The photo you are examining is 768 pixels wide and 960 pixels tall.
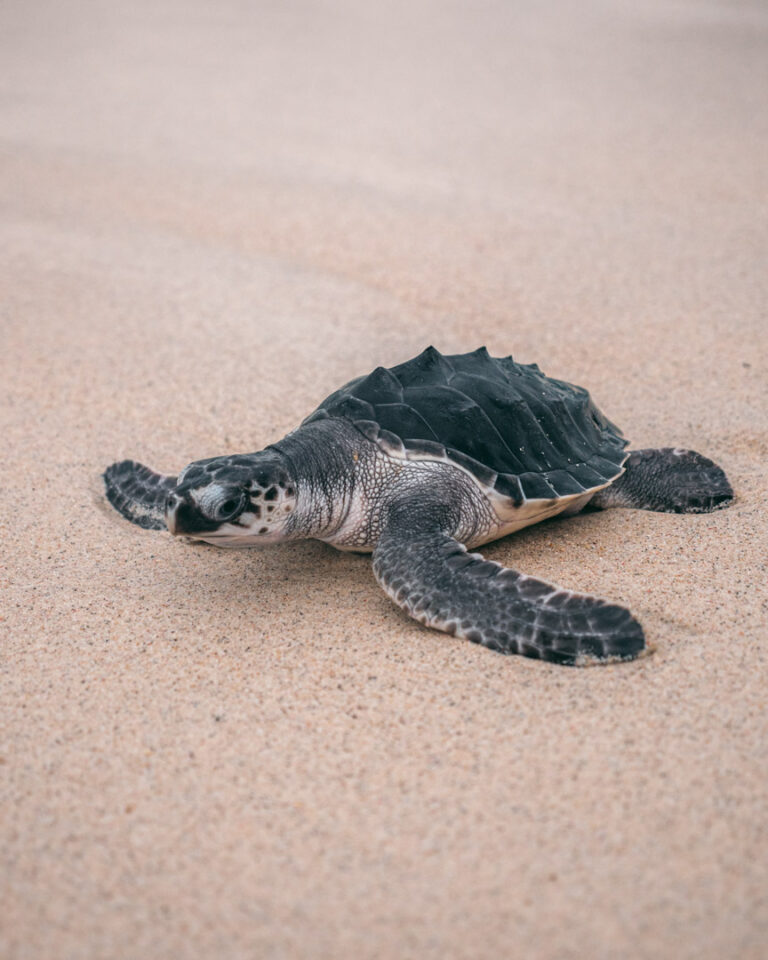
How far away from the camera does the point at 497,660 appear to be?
7.70ft

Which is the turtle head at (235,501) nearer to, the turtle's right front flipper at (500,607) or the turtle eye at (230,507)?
the turtle eye at (230,507)

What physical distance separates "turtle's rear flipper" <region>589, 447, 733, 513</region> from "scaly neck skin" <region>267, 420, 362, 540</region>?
114 cm

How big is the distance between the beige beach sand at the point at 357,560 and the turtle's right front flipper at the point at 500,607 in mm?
71

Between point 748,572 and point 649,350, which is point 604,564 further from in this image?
point 649,350

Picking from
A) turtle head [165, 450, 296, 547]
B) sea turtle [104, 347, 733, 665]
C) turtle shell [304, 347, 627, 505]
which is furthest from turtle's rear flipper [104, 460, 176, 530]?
turtle shell [304, 347, 627, 505]

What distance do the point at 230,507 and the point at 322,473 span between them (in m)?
0.38

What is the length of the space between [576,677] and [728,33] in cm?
1186

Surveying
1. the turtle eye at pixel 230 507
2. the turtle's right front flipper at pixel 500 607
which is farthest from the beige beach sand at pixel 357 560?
the turtle eye at pixel 230 507

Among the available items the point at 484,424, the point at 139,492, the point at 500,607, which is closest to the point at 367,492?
the point at 484,424

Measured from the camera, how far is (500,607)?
243 cm

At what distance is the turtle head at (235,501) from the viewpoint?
101 inches

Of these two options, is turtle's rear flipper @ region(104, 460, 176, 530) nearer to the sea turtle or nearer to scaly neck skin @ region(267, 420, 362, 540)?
the sea turtle

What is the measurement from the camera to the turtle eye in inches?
102

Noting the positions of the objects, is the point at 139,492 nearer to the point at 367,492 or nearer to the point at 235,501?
the point at 235,501
